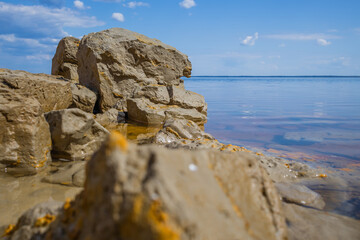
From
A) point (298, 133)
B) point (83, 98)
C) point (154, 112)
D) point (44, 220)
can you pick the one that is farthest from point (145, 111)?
point (44, 220)

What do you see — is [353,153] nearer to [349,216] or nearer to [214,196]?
[349,216]

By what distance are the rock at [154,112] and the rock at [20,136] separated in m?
4.65

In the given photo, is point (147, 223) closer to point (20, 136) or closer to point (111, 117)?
point (20, 136)

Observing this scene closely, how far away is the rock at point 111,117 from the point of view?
908cm

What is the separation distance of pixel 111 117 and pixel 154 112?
1559 mm

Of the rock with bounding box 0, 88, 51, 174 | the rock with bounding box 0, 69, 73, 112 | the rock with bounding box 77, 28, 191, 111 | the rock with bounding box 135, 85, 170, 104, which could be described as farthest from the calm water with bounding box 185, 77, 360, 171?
the rock with bounding box 0, 88, 51, 174

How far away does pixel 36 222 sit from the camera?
219 cm

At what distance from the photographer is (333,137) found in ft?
28.5

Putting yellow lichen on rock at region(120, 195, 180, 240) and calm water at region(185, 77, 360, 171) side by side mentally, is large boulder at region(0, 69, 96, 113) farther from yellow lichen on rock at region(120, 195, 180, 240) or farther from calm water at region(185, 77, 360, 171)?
calm water at region(185, 77, 360, 171)

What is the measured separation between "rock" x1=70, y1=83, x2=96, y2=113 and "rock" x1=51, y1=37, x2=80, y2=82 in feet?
13.2

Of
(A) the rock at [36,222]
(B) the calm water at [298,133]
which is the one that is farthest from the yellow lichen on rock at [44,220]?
(B) the calm water at [298,133]

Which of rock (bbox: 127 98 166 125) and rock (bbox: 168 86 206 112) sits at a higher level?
rock (bbox: 168 86 206 112)

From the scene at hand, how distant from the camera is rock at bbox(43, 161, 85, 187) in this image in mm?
3924

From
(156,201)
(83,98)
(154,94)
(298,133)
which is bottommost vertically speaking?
(298,133)
